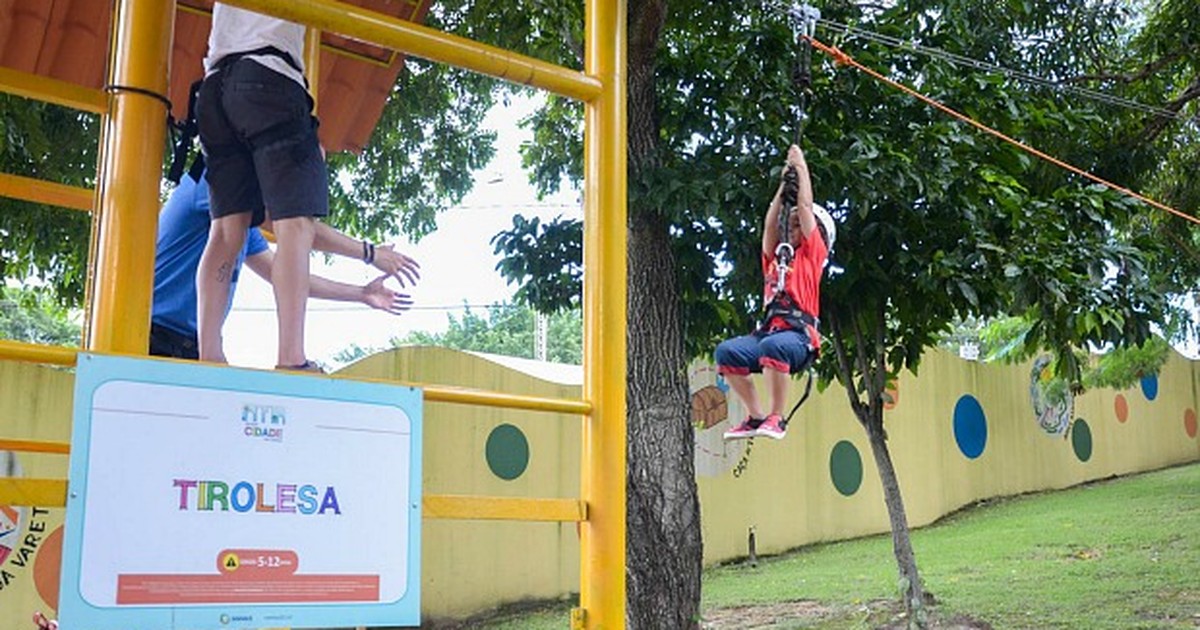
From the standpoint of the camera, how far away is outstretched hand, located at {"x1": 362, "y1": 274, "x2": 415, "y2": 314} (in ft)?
8.71

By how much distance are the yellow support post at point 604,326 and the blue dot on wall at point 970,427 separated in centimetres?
1444

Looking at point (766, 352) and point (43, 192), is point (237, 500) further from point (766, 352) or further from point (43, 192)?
point (766, 352)

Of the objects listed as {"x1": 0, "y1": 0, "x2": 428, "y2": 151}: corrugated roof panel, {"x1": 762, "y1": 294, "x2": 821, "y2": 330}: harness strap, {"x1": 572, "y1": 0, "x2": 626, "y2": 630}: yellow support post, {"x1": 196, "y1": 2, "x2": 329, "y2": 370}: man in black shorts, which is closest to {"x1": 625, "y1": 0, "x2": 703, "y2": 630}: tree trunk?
{"x1": 762, "y1": 294, "x2": 821, "y2": 330}: harness strap

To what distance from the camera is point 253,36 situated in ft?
8.45

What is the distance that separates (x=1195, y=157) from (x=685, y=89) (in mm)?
6102

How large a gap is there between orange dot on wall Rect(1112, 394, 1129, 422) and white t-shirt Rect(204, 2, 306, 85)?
61.5ft

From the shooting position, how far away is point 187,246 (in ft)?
9.70

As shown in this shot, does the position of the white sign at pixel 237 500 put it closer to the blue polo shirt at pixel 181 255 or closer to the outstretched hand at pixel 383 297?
the outstretched hand at pixel 383 297

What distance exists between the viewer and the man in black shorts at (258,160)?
2.48m

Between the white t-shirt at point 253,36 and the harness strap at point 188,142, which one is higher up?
the white t-shirt at point 253,36

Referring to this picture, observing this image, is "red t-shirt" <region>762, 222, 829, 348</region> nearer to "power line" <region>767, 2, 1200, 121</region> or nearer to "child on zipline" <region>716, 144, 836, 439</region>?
"child on zipline" <region>716, 144, 836, 439</region>

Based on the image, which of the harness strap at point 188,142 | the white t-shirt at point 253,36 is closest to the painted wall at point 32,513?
the harness strap at point 188,142

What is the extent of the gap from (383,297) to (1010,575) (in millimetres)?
10034

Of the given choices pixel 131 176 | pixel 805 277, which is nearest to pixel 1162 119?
pixel 805 277
